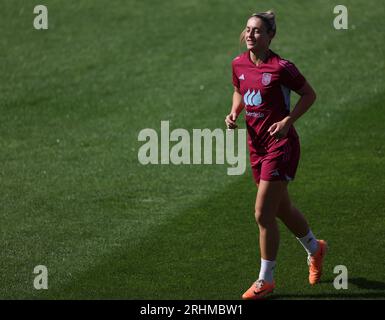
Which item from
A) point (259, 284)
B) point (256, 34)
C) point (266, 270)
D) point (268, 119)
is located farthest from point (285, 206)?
point (256, 34)

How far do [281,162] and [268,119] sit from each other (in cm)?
41

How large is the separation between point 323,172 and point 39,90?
5.55 metres

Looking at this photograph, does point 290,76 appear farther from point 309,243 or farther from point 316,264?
point 316,264

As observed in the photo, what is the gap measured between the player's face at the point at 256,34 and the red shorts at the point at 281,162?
0.92 meters

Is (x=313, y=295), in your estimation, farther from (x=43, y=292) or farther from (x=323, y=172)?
(x=323, y=172)

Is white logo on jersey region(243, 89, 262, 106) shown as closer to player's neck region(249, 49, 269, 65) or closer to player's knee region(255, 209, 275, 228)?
player's neck region(249, 49, 269, 65)

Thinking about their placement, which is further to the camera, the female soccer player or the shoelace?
the shoelace

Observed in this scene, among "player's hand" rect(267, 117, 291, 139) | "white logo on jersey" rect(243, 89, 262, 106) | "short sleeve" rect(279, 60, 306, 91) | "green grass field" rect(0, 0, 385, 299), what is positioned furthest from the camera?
"green grass field" rect(0, 0, 385, 299)

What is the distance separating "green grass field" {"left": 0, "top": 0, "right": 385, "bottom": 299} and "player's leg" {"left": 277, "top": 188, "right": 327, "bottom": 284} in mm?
151

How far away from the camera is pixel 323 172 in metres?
11.9

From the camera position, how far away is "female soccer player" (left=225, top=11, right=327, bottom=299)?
8.30m

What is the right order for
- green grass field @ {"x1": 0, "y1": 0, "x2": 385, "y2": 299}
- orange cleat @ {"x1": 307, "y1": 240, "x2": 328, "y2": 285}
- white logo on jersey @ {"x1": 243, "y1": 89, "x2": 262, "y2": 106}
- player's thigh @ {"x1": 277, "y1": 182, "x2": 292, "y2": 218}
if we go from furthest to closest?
green grass field @ {"x1": 0, "y1": 0, "x2": 385, "y2": 299}
orange cleat @ {"x1": 307, "y1": 240, "x2": 328, "y2": 285}
player's thigh @ {"x1": 277, "y1": 182, "x2": 292, "y2": 218}
white logo on jersey @ {"x1": 243, "y1": 89, "x2": 262, "y2": 106}

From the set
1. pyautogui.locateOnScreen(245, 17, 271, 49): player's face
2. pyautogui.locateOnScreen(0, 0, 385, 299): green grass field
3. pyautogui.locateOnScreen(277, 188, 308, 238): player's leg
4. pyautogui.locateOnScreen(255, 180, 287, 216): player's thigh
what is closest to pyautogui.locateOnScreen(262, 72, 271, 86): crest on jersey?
pyautogui.locateOnScreen(245, 17, 271, 49): player's face
